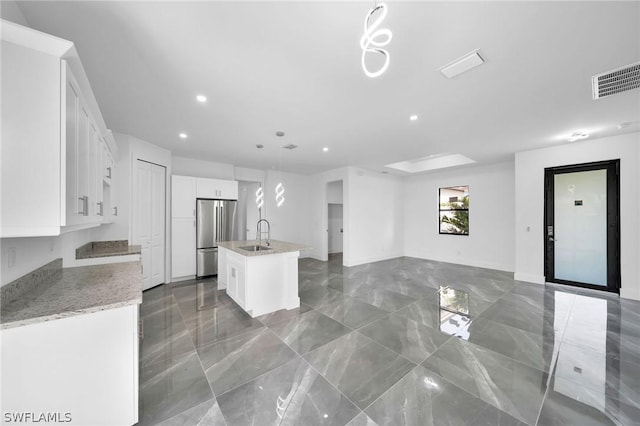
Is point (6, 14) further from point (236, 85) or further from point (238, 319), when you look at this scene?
point (238, 319)

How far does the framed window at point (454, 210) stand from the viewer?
647 cm

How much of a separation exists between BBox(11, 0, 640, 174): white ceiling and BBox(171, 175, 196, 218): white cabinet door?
3.63 ft

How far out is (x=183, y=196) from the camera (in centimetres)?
481

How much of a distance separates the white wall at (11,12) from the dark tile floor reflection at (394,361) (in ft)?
8.86

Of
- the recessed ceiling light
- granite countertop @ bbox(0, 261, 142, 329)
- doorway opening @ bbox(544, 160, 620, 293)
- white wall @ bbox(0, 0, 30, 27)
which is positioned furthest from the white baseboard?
the recessed ceiling light

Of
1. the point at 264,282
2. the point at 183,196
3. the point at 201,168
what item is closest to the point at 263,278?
the point at 264,282

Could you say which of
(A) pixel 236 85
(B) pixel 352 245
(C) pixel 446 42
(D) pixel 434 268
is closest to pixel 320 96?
(A) pixel 236 85

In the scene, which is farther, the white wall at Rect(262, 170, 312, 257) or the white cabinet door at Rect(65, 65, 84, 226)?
the white wall at Rect(262, 170, 312, 257)

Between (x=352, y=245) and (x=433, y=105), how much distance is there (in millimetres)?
4111

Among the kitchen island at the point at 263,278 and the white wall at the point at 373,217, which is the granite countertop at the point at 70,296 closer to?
the kitchen island at the point at 263,278

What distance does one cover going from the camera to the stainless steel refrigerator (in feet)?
16.2

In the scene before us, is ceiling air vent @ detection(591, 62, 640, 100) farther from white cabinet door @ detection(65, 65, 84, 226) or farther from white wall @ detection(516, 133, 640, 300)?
white cabinet door @ detection(65, 65, 84, 226)

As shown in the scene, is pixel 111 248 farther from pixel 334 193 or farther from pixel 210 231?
pixel 334 193

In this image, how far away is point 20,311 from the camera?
→ 121 cm
